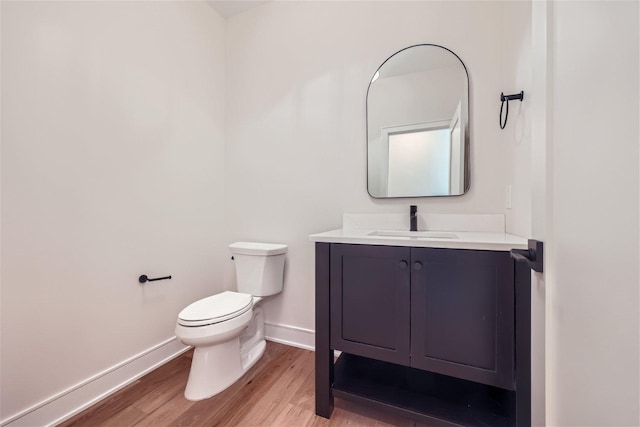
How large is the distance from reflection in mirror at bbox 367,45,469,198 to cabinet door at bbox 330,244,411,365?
622mm

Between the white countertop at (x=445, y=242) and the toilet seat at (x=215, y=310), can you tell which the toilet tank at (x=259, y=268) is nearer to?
the toilet seat at (x=215, y=310)

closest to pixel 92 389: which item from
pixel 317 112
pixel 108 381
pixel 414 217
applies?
pixel 108 381

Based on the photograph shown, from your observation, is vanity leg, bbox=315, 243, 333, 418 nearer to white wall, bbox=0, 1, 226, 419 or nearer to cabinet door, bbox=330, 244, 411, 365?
cabinet door, bbox=330, 244, 411, 365

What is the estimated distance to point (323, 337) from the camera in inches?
50.6

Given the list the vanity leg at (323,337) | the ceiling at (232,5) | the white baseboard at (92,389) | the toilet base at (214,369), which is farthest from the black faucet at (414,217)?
the ceiling at (232,5)

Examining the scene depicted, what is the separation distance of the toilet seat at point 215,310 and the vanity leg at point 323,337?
20.0 inches

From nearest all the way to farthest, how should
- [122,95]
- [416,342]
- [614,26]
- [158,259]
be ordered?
[614,26], [416,342], [122,95], [158,259]

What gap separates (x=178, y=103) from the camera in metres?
1.84

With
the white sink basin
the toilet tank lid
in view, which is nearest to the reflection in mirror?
the white sink basin

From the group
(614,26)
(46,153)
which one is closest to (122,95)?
(46,153)

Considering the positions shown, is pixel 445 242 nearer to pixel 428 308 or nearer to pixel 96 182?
pixel 428 308

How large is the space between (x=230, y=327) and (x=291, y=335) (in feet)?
2.26

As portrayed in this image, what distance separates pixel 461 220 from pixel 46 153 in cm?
220

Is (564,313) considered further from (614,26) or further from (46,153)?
(46,153)
